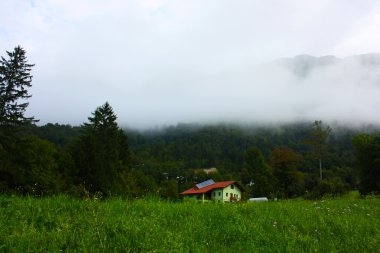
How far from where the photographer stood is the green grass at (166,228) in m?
5.46

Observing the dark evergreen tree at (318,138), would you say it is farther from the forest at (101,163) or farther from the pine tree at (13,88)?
the pine tree at (13,88)

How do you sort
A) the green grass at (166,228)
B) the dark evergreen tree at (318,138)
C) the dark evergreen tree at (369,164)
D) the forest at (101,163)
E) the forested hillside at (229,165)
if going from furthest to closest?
the dark evergreen tree at (318,138), the dark evergreen tree at (369,164), the forested hillside at (229,165), the forest at (101,163), the green grass at (166,228)

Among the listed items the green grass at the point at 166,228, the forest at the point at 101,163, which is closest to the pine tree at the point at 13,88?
the forest at the point at 101,163

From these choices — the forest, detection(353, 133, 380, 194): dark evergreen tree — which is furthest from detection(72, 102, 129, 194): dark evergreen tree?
detection(353, 133, 380, 194): dark evergreen tree

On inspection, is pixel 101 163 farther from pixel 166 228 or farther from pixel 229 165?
pixel 229 165

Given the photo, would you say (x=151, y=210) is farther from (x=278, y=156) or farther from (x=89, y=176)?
(x=278, y=156)

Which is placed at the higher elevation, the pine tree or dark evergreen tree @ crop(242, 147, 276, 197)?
the pine tree

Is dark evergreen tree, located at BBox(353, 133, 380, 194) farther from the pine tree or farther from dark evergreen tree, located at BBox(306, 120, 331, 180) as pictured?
the pine tree

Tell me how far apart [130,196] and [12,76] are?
32.9 m

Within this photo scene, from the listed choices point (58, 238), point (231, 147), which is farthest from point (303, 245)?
point (231, 147)

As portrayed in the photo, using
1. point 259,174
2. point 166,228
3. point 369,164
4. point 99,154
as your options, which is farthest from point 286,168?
point 166,228

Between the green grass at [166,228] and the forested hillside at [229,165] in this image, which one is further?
the forested hillside at [229,165]

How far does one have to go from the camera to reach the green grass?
215 inches

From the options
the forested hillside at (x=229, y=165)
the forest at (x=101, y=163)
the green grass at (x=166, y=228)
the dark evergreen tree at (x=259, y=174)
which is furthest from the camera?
the dark evergreen tree at (x=259, y=174)
